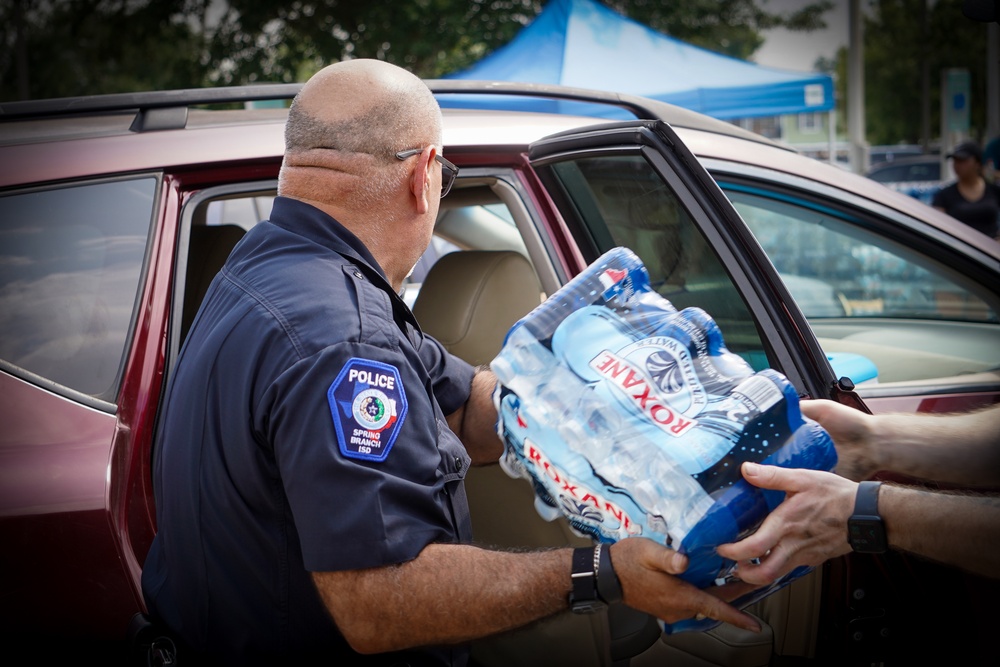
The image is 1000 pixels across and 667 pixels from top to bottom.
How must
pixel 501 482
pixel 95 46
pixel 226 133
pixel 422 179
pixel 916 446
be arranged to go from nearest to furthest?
pixel 422 179 < pixel 916 446 < pixel 226 133 < pixel 501 482 < pixel 95 46

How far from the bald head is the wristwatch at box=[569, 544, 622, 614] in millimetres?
751

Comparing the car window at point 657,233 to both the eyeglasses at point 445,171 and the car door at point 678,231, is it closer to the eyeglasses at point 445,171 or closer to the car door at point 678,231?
the car door at point 678,231

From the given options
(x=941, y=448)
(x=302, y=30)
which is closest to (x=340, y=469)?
(x=941, y=448)

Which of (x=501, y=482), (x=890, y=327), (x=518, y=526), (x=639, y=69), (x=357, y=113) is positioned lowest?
(x=518, y=526)

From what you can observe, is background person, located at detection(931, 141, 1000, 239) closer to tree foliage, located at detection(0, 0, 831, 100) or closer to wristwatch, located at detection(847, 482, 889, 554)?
tree foliage, located at detection(0, 0, 831, 100)

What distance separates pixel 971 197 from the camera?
7773 mm

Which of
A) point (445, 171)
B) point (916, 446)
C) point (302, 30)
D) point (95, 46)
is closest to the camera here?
point (445, 171)

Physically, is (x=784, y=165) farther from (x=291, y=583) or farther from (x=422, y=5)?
(x=422, y=5)

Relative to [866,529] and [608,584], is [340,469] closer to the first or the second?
[608,584]

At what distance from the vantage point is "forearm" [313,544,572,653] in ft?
4.12

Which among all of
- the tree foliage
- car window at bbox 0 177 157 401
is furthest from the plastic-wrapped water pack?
the tree foliage

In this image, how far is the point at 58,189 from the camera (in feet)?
5.57

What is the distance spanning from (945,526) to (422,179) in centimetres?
105

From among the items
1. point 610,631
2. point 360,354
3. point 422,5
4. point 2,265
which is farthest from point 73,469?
point 422,5
